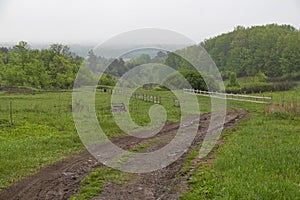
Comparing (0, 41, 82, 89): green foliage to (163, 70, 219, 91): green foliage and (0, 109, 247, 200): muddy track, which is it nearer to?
(163, 70, 219, 91): green foliage

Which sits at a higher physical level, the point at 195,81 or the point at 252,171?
the point at 195,81

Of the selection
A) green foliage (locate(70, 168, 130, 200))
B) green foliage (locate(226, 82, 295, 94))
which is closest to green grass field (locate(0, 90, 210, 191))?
green foliage (locate(70, 168, 130, 200))

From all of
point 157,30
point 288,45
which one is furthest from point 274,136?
point 288,45

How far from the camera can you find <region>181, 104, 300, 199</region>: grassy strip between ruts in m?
7.16

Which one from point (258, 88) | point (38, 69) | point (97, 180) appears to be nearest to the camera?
point (97, 180)

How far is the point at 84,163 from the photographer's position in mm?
11125

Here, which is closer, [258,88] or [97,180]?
[97,180]

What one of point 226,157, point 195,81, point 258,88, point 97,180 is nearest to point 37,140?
point 97,180

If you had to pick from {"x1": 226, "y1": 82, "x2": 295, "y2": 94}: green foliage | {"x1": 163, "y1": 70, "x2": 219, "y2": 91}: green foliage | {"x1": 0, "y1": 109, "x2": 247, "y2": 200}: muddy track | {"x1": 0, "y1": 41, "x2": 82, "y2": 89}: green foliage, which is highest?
{"x1": 0, "y1": 41, "x2": 82, "y2": 89}: green foliage

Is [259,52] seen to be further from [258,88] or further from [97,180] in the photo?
[97,180]

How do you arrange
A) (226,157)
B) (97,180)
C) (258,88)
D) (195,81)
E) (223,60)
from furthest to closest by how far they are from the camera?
(223,60), (258,88), (195,81), (226,157), (97,180)

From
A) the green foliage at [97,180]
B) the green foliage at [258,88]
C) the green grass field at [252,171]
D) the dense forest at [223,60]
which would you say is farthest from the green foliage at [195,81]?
the green foliage at [97,180]

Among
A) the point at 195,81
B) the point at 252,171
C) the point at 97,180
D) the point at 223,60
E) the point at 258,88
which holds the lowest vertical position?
the point at 97,180

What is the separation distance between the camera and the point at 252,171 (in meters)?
8.76
